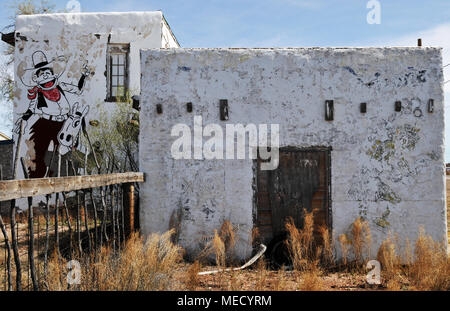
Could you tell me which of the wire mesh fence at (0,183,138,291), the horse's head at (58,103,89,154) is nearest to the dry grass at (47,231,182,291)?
the wire mesh fence at (0,183,138,291)

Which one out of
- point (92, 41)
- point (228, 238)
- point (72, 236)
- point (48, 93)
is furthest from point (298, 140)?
point (48, 93)

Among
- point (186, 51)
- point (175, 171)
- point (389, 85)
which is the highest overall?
point (186, 51)

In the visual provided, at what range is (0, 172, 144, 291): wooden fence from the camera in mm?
3240

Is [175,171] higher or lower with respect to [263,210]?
higher

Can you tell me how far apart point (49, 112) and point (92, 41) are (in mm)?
2730

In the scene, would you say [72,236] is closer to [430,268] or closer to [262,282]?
[262,282]

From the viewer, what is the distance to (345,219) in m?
6.91

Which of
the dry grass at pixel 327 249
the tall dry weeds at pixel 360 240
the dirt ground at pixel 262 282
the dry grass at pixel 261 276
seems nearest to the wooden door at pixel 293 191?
the dry grass at pixel 327 249

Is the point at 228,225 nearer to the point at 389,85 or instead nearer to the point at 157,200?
the point at 157,200

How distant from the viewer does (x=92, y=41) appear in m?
12.4

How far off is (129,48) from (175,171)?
22.5 ft

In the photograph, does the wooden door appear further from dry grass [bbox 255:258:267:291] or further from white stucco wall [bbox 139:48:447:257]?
dry grass [bbox 255:258:267:291]
